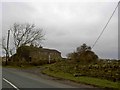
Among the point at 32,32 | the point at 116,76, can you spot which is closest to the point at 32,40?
the point at 32,32

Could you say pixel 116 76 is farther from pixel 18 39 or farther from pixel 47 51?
pixel 47 51

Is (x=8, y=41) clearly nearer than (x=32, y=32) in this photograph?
Yes

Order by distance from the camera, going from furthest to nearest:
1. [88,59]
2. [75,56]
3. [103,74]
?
[75,56], [88,59], [103,74]

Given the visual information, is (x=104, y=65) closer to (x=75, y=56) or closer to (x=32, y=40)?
(x=75, y=56)

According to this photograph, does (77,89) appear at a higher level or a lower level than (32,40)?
lower

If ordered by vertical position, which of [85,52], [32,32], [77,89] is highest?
[32,32]

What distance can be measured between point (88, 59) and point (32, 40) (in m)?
38.9

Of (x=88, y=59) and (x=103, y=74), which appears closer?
(x=103, y=74)

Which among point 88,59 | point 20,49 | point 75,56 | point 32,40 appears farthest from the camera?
point 32,40

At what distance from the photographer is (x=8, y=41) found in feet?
237

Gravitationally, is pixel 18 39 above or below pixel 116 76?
above

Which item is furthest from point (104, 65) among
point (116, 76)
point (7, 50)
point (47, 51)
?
point (47, 51)

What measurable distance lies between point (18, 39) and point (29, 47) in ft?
17.8

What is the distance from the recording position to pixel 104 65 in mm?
30875
